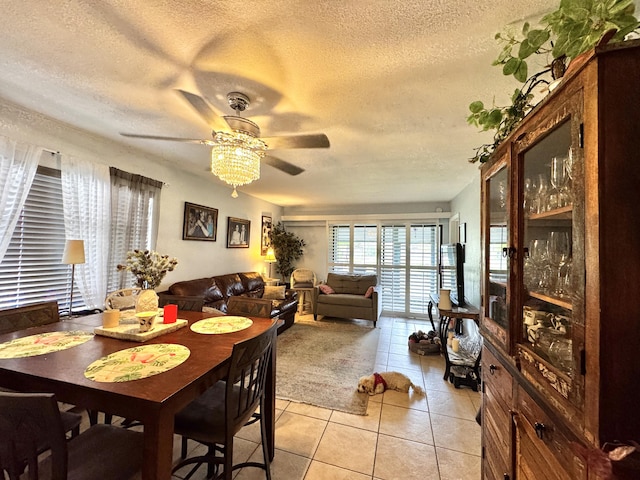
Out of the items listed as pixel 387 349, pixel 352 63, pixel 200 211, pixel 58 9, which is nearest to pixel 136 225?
pixel 200 211

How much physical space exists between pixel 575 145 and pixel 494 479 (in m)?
1.48

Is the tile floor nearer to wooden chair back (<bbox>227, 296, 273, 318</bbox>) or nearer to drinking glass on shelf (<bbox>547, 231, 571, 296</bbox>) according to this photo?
wooden chair back (<bbox>227, 296, 273, 318</bbox>)

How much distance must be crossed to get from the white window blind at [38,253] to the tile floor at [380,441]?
71.2 inches

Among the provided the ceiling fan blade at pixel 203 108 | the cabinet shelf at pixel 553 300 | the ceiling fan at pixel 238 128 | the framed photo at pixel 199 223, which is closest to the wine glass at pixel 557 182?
the cabinet shelf at pixel 553 300

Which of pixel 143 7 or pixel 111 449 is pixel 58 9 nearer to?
pixel 143 7

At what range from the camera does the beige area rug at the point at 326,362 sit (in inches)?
97.9

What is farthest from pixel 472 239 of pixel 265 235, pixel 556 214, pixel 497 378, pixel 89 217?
pixel 89 217

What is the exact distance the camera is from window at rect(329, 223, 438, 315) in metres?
5.48

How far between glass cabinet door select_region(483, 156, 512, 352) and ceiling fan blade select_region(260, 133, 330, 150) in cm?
106

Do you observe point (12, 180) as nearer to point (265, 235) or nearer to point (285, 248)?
point (265, 235)

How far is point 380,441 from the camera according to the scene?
1949mm

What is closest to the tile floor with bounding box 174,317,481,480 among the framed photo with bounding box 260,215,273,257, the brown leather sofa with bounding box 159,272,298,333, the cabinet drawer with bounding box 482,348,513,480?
the cabinet drawer with bounding box 482,348,513,480

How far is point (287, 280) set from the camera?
6.43 m

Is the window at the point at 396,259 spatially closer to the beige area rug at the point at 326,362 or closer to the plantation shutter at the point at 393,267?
the plantation shutter at the point at 393,267
